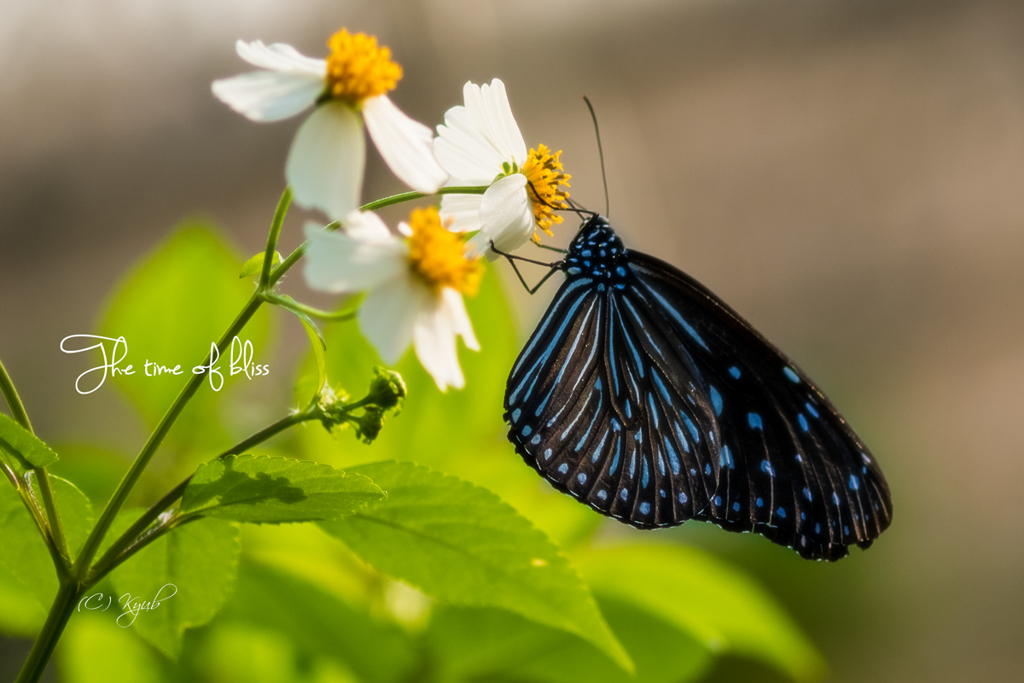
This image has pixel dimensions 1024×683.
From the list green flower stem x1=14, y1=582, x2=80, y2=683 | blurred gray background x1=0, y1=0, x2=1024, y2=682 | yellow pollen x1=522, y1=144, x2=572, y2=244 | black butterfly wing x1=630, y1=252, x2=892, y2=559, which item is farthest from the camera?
blurred gray background x1=0, y1=0, x2=1024, y2=682

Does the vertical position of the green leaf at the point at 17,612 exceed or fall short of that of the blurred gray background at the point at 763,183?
it falls short

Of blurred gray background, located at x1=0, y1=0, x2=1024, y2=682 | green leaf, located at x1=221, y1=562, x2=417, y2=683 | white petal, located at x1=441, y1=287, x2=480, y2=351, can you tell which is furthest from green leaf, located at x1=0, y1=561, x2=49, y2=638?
blurred gray background, located at x1=0, y1=0, x2=1024, y2=682

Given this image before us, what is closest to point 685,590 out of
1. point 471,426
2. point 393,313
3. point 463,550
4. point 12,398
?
point 471,426

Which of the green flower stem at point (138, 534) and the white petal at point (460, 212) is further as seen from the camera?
the white petal at point (460, 212)

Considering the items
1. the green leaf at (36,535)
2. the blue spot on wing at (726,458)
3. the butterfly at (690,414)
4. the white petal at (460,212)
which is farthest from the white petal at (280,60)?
the blue spot on wing at (726,458)

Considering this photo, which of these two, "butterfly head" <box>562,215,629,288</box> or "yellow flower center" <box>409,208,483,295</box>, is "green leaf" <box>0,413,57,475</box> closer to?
"yellow flower center" <box>409,208,483,295</box>

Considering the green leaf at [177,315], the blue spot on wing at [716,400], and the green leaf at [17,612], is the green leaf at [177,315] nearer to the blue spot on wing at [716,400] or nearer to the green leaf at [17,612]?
the green leaf at [17,612]

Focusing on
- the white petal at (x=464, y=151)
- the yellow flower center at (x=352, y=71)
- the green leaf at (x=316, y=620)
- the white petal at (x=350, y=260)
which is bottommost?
the green leaf at (x=316, y=620)
